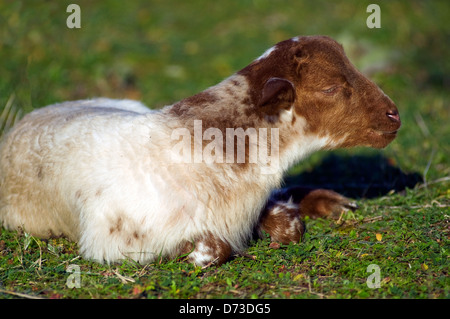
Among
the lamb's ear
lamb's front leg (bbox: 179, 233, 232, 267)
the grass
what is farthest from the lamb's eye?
lamb's front leg (bbox: 179, 233, 232, 267)

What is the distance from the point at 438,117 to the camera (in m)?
9.38

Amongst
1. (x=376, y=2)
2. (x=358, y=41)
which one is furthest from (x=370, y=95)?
(x=376, y=2)

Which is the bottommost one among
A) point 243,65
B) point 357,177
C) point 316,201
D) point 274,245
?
point 274,245

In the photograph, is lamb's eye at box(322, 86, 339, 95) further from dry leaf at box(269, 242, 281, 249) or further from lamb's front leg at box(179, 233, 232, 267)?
lamb's front leg at box(179, 233, 232, 267)

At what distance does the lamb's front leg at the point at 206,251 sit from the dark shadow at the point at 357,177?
2.33 m

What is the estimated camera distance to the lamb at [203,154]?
471cm

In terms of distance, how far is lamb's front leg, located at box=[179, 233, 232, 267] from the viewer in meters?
4.73

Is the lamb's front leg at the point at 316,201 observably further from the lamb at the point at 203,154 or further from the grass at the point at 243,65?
the lamb at the point at 203,154

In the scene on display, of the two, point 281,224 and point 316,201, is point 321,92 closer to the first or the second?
point 281,224

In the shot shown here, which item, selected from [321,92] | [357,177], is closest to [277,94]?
[321,92]

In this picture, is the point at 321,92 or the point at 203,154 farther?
the point at 321,92

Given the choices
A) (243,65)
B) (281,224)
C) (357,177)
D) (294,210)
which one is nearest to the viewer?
(281,224)

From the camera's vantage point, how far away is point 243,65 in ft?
36.9

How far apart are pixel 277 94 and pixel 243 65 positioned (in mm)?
6617
